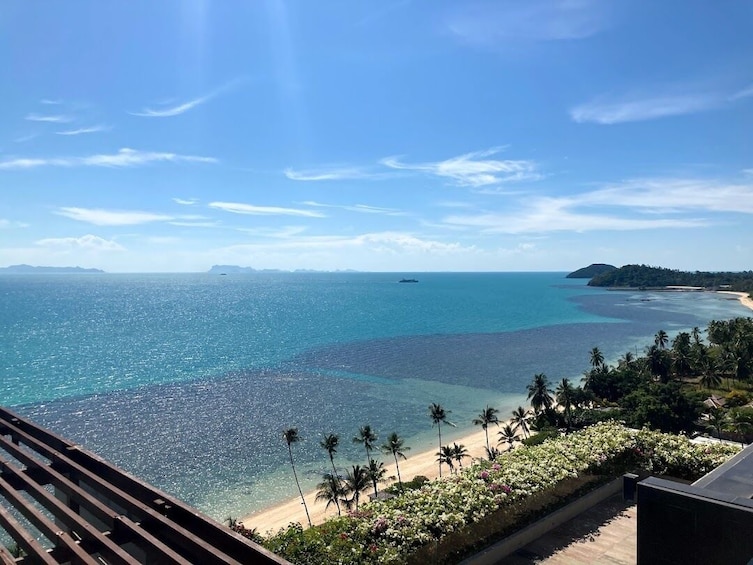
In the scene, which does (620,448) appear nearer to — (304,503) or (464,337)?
(304,503)

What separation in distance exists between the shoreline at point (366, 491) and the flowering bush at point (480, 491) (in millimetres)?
13924

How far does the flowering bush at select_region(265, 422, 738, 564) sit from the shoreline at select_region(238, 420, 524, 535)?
13.9 meters

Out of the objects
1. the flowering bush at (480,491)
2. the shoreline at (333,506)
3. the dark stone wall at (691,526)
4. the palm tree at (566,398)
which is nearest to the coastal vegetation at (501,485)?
the flowering bush at (480,491)

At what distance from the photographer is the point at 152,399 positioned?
6147cm

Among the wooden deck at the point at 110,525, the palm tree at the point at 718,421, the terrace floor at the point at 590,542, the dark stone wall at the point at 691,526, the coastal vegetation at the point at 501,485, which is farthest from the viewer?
the palm tree at the point at 718,421

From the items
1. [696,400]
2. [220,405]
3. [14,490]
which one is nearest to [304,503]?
[220,405]

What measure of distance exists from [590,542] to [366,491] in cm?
2164

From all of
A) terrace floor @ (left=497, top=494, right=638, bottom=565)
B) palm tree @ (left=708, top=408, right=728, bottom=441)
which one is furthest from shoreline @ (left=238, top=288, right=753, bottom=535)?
palm tree @ (left=708, top=408, right=728, bottom=441)

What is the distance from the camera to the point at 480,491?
19234 mm

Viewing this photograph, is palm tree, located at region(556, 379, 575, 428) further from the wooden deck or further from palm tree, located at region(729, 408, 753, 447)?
the wooden deck

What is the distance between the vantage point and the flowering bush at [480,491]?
16094mm

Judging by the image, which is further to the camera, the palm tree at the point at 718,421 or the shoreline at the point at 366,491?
the palm tree at the point at 718,421

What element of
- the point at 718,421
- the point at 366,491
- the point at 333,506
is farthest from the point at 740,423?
the point at 333,506

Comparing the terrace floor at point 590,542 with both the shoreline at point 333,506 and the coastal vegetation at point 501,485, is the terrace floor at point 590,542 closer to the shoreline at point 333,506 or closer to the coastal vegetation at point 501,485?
the coastal vegetation at point 501,485
